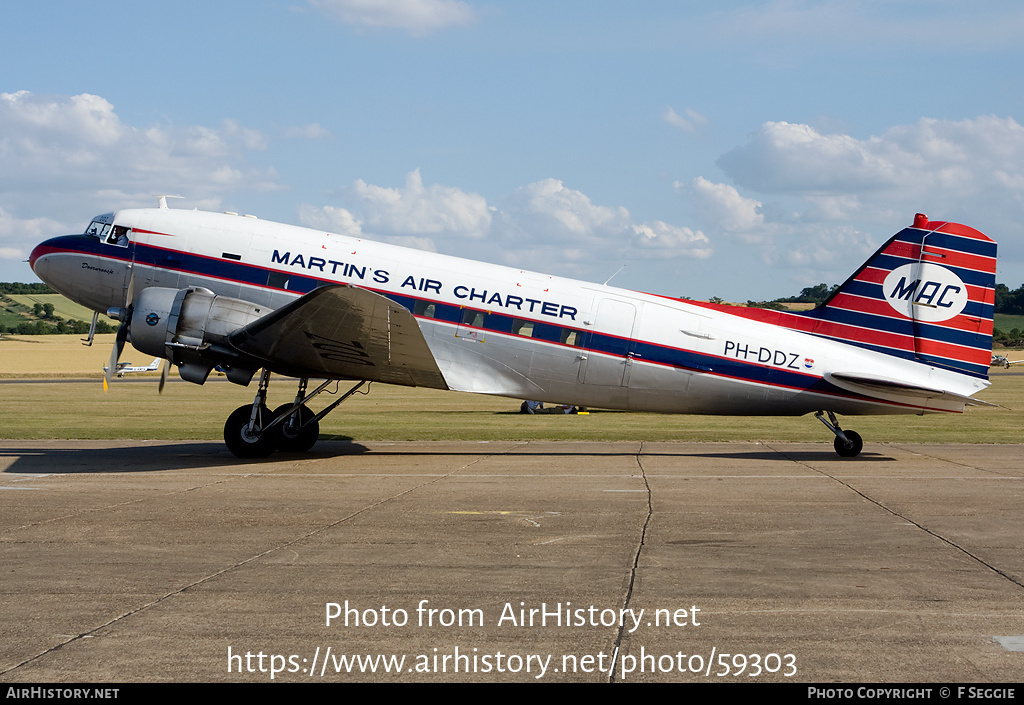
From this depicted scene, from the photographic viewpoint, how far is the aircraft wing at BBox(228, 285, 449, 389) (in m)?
15.3

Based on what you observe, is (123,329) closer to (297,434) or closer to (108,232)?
(108,232)

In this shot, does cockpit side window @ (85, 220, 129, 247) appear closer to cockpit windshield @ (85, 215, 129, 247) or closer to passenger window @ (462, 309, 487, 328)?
cockpit windshield @ (85, 215, 129, 247)

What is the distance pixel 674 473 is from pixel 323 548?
8.63 meters

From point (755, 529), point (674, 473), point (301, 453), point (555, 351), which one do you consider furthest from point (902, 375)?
point (301, 453)

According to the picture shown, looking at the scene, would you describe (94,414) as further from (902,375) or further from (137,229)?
(902,375)

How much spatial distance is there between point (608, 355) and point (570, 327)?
39.9 inches

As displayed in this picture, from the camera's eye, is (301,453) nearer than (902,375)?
No

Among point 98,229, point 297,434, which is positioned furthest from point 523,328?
point 98,229

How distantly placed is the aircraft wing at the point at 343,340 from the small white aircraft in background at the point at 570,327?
4.9 inches

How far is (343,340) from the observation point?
16.8 meters

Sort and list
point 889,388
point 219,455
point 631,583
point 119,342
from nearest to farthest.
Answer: point 631,583 < point 119,342 < point 889,388 < point 219,455

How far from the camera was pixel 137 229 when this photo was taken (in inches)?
728

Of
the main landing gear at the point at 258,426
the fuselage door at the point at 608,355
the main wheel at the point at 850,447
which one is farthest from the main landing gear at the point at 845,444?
the main landing gear at the point at 258,426

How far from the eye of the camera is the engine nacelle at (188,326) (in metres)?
16.7
